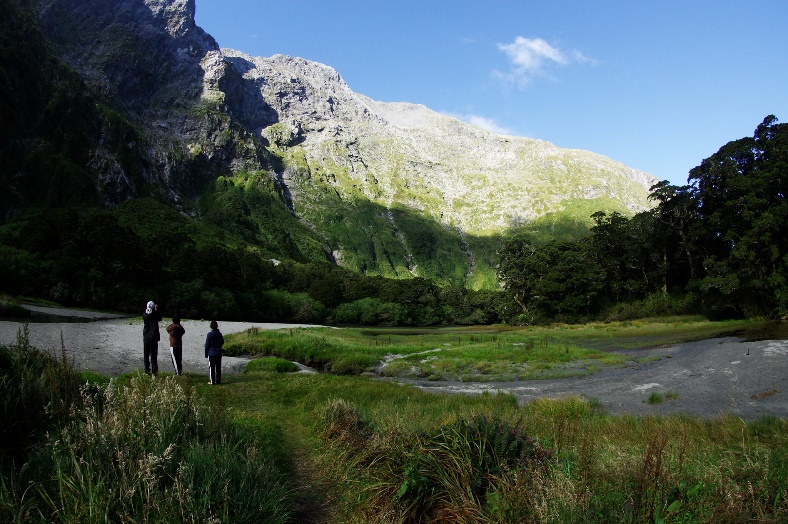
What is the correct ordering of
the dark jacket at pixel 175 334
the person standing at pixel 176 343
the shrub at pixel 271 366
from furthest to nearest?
the shrub at pixel 271 366 → the dark jacket at pixel 175 334 → the person standing at pixel 176 343

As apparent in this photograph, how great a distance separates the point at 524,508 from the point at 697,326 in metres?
65.3

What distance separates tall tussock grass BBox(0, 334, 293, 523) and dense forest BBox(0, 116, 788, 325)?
65613 millimetres

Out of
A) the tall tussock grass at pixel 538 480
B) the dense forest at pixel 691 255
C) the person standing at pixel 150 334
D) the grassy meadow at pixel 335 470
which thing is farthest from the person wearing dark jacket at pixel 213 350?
the dense forest at pixel 691 255

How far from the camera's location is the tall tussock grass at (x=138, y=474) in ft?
16.5

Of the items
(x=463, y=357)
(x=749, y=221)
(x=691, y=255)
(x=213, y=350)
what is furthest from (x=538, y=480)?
(x=691, y=255)

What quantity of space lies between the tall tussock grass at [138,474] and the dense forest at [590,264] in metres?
65.6

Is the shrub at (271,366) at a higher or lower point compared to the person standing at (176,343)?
lower

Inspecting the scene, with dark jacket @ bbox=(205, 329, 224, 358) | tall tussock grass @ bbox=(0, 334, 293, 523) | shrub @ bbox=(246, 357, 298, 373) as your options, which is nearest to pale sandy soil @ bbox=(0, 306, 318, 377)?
shrub @ bbox=(246, 357, 298, 373)

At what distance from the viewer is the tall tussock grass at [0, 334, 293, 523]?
16.5 ft

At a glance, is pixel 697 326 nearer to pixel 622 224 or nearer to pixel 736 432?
pixel 622 224

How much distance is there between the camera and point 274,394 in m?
18.7

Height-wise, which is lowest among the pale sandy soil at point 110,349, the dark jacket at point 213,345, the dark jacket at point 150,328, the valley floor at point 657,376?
the valley floor at point 657,376

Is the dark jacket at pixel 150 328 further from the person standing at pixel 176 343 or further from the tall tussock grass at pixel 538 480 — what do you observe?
the tall tussock grass at pixel 538 480

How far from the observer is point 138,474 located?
5176mm
